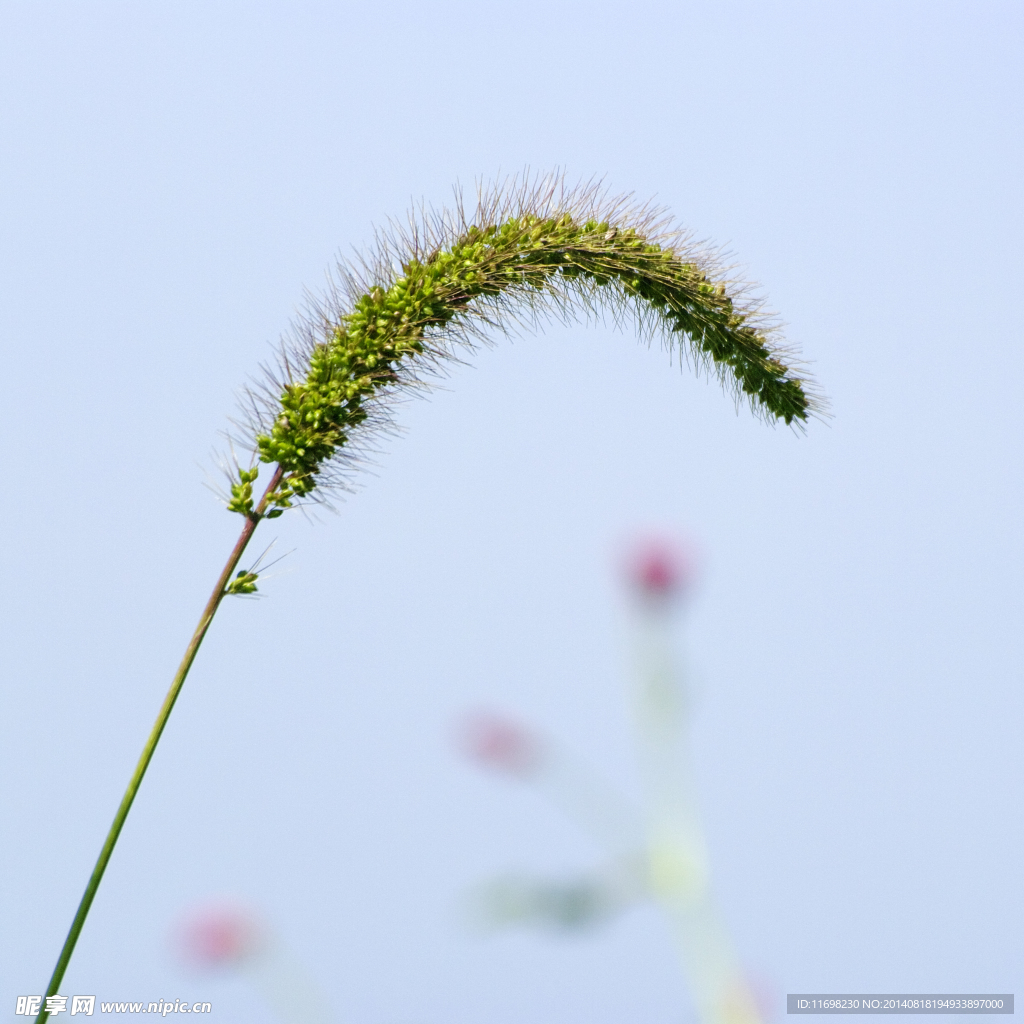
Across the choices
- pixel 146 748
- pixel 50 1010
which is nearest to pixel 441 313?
pixel 146 748

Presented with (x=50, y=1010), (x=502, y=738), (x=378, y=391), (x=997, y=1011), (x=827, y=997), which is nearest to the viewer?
(x=502, y=738)

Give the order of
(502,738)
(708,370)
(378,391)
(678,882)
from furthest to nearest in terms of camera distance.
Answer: (708,370), (378,391), (502,738), (678,882)

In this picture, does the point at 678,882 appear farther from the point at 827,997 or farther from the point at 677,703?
the point at 827,997

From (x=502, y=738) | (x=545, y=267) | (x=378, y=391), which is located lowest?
(x=502, y=738)

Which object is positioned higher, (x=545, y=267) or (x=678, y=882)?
(x=545, y=267)

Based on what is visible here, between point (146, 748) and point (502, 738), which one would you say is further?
point (146, 748)

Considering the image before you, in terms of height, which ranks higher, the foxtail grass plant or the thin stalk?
the foxtail grass plant

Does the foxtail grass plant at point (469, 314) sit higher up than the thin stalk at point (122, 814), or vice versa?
the foxtail grass plant at point (469, 314)

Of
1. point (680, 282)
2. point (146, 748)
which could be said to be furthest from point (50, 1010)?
point (680, 282)

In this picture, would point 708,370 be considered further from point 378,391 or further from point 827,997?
point 827,997
